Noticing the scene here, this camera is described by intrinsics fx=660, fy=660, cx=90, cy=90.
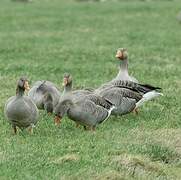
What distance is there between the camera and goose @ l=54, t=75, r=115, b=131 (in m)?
10.6

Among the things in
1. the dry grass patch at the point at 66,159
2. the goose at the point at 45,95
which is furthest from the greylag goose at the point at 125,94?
the dry grass patch at the point at 66,159

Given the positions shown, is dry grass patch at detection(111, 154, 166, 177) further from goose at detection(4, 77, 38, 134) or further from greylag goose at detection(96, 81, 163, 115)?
greylag goose at detection(96, 81, 163, 115)

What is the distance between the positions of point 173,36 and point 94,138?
1640cm

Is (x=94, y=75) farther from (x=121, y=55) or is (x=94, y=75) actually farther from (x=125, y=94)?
(x=125, y=94)

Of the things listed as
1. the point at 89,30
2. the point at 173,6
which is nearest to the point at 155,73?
the point at 89,30

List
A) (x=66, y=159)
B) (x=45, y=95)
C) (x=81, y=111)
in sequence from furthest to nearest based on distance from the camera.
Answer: (x=45, y=95)
(x=81, y=111)
(x=66, y=159)

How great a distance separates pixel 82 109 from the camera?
10.6 meters

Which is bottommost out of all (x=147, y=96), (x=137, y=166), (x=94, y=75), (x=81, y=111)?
(x=94, y=75)

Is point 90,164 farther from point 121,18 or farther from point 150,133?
point 121,18

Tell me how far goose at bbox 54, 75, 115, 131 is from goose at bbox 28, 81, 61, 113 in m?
1.00

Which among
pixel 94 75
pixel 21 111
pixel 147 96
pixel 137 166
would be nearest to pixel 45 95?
pixel 21 111

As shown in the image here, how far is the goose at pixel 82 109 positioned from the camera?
10625 mm

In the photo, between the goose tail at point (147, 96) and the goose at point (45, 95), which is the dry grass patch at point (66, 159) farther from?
the goose tail at point (147, 96)

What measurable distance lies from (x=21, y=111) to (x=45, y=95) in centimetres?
175
